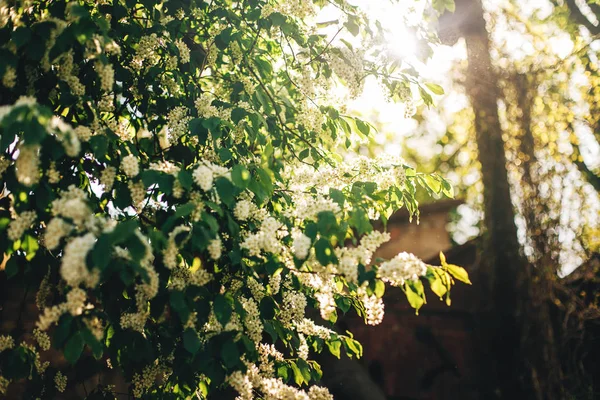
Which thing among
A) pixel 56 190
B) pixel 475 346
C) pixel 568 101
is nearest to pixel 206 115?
pixel 56 190

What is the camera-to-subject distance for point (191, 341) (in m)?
1.88

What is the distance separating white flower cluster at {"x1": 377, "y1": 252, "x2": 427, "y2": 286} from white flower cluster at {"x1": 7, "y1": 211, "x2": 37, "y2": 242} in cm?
147

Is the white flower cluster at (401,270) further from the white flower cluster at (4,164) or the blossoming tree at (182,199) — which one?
the white flower cluster at (4,164)

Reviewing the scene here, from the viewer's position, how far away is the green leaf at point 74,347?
5.32ft

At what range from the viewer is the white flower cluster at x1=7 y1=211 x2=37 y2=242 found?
176 cm

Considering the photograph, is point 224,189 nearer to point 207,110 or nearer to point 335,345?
point 207,110

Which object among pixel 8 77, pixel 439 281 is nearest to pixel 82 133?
pixel 8 77

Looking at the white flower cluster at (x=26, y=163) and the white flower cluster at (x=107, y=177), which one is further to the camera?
the white flower cluster at (x=107, y=177)

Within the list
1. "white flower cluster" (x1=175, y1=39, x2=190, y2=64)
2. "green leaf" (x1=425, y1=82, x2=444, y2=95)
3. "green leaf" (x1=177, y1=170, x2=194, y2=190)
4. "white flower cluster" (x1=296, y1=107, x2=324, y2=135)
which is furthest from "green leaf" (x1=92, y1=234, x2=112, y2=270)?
"green leaf" (x1=425, y1=82, x2=444, y2=95)

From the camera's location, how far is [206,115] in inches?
104

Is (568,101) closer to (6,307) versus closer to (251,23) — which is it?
(251,23)

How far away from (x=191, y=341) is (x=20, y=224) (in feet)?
2.81

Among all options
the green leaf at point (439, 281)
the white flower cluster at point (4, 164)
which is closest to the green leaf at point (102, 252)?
the white flower cluster at point (4, 164)

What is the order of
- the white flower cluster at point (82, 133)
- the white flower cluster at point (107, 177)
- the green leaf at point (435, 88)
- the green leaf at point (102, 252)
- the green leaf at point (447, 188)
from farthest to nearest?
the green leaf at point (447, 188) < the green leaf at point (435, 88) < the white flower cluster at point (107, 177) < the white flower cluster at point (82, 133) < the green leaf at point (102, 252)
